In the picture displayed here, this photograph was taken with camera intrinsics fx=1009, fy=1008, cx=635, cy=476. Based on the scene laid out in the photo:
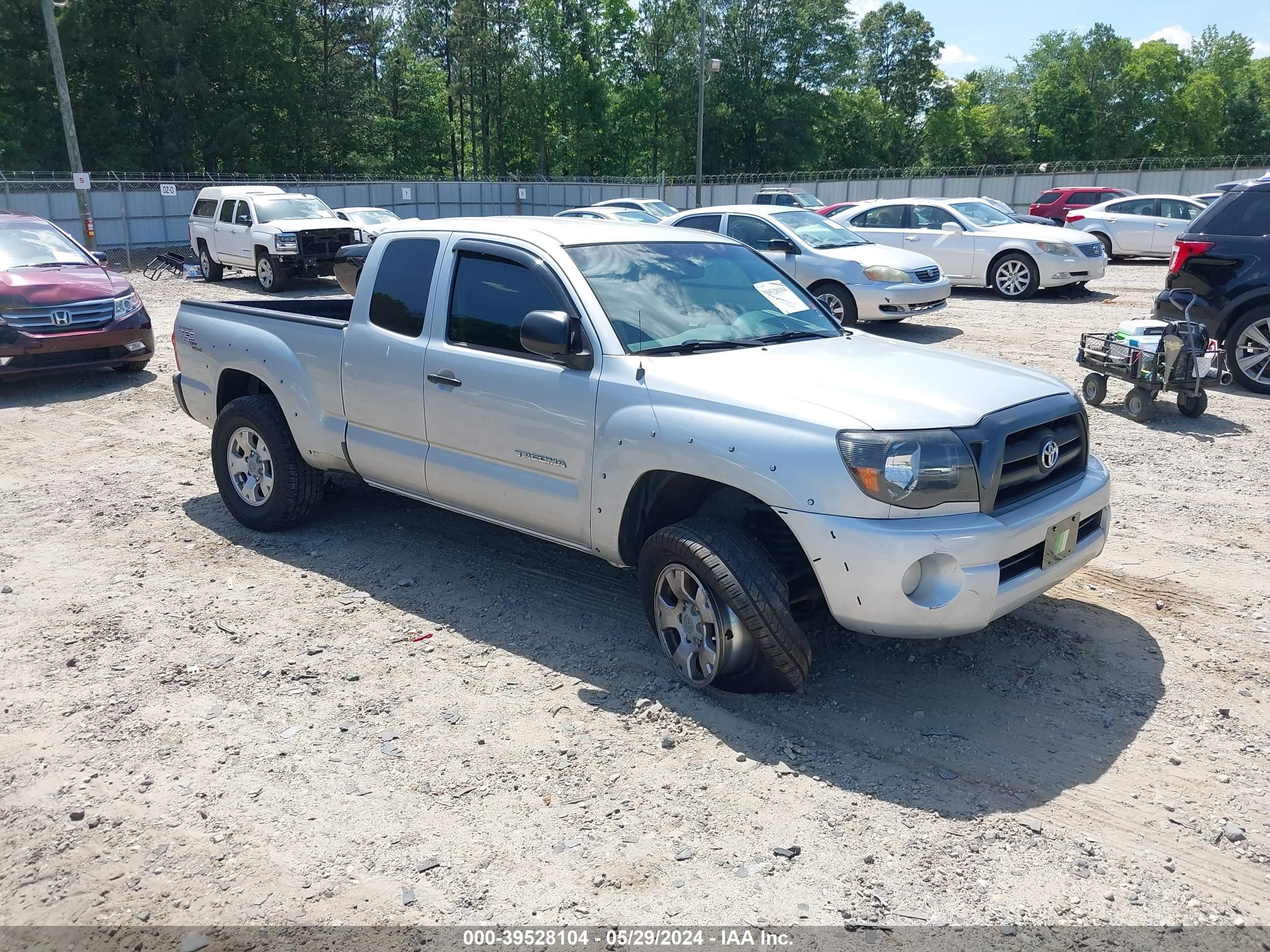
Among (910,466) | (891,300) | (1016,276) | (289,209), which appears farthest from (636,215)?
(910,466)

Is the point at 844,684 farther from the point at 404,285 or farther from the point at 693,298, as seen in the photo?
the point at 404,285

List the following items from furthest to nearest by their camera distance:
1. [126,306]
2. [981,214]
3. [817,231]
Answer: [981,214], [817,231], [126,306]

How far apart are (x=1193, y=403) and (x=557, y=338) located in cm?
694

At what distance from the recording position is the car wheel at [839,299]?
13.5 metres

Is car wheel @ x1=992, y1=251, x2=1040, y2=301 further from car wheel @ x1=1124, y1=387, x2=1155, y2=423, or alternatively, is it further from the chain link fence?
the chain link fence

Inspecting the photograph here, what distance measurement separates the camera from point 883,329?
14.7 metres

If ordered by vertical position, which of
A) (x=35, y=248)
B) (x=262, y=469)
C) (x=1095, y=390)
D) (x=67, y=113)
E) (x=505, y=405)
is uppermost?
(x=67, y=113)

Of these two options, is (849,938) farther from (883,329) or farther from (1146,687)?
(883,329)

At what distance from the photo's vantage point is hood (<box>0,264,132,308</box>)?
34.2 feet

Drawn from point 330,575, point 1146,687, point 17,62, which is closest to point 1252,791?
point 1146,687

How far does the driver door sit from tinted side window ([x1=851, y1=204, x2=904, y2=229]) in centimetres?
1406

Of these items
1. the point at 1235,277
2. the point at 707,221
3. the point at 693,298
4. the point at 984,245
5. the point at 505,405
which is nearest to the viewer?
the point at 505,405

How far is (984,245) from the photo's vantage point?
1722cm

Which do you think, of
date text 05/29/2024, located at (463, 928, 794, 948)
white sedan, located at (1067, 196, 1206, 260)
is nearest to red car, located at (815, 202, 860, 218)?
white sedan, located at (1067, 196, 1206, 260)
